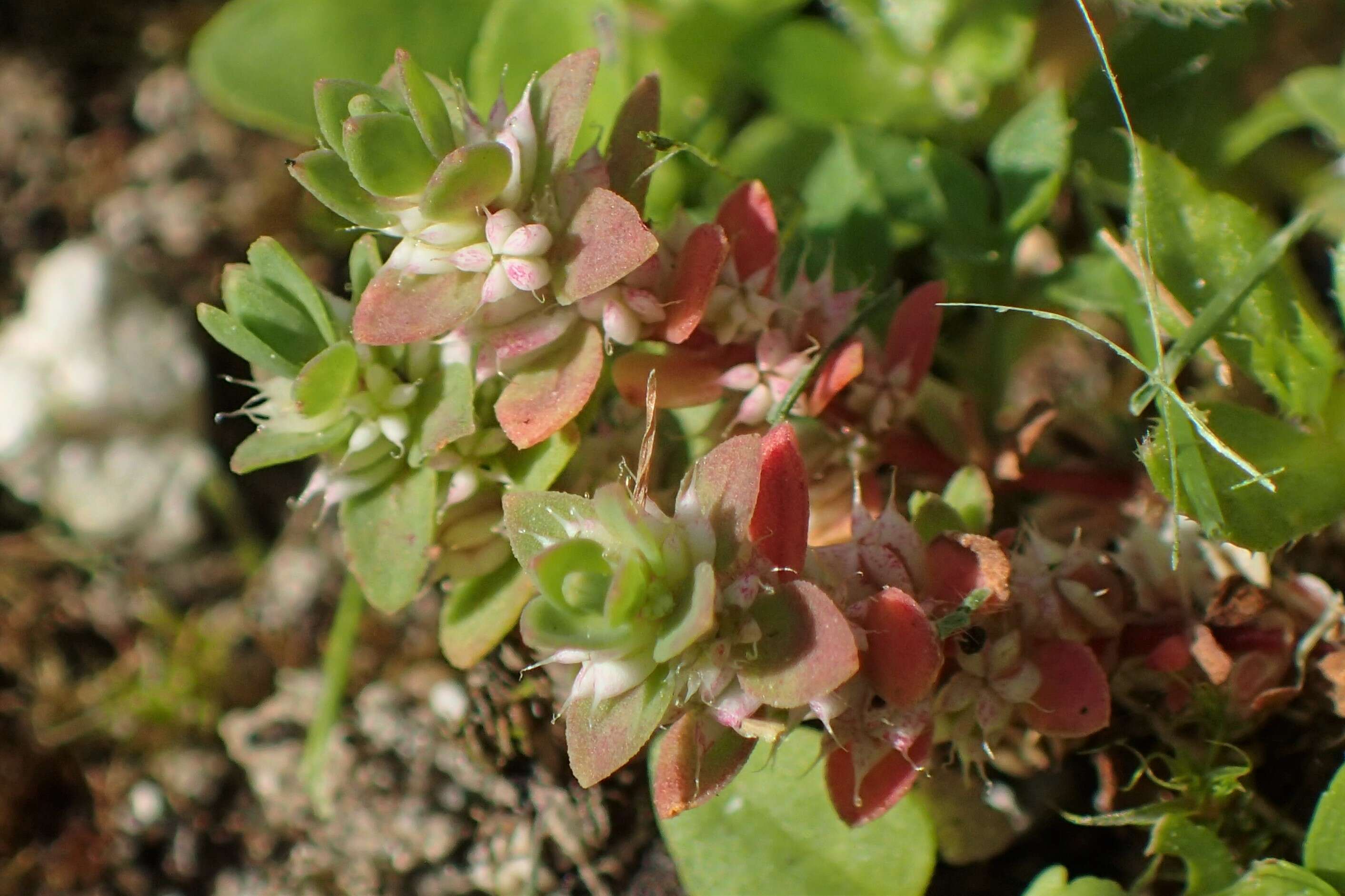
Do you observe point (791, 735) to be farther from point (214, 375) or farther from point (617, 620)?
point (214, 375)

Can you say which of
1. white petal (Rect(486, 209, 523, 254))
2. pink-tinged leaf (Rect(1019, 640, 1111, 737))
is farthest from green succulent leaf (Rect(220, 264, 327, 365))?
pink-tinged leaf (Rect(1019, 640, 1111, 737))

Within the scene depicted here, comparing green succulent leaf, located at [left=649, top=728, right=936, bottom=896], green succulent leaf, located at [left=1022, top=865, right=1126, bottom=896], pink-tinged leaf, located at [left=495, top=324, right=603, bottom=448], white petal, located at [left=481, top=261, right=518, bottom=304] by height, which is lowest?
green succulent leaf, located at [left=649, top=728, right=936, bottom=896]

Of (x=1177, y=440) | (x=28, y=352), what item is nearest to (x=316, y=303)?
(x=1177, y=440)

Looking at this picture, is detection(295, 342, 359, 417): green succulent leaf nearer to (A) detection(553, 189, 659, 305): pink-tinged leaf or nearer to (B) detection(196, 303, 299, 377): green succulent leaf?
(B) detection(196, 303, 299, 377): green succulent leaf

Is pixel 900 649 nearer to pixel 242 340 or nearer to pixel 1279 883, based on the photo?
pixel 1279 883

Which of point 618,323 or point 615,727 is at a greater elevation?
point 618,323

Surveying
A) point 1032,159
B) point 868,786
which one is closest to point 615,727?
point 868,786

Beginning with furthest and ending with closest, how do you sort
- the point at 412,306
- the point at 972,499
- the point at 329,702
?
the point at 329,702, the point at 972,499, the point at 412,306
